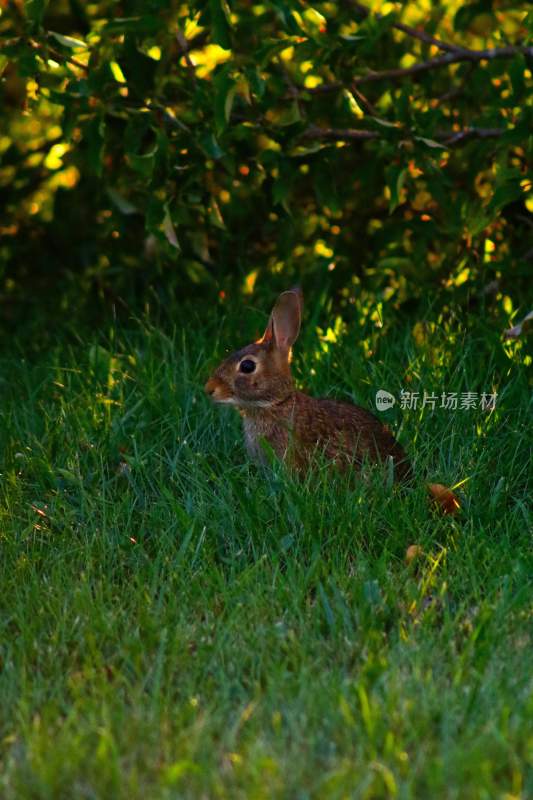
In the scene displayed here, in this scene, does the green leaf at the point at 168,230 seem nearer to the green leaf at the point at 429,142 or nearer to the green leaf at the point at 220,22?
the green leaf at the point at 220,22

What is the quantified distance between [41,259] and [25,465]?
2663mm

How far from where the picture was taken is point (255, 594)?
3646 mm

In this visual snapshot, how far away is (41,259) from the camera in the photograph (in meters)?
7.12

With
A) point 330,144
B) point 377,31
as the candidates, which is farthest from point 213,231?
point 377,31

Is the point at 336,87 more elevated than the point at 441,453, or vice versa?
the point at 336,87

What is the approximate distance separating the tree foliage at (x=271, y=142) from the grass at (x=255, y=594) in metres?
0.66

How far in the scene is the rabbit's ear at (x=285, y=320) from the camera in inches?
192

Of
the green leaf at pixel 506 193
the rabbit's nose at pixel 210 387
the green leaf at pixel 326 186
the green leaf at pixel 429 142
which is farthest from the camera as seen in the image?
the green leaf at pixel 326 186

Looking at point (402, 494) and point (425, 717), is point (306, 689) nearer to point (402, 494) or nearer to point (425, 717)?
point (425, 717)

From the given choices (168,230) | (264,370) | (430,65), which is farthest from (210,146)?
(430,65)

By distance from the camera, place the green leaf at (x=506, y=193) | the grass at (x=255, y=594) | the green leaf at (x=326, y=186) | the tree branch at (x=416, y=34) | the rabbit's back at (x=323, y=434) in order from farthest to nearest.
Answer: the green leaf at (x=326, y=186) → the tree branch at (x=416, y=34) → the green leaf at (x=506, y=193) → the rabbit's back at (x=323, y=434) → the grass at (x=255, y=594)

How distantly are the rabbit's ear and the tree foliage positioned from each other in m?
0.67

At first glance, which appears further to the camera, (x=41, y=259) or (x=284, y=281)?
(x=41, y=259)

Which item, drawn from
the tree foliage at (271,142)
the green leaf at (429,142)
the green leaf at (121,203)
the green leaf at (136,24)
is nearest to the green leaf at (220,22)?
the tree foliage at (271,142)
